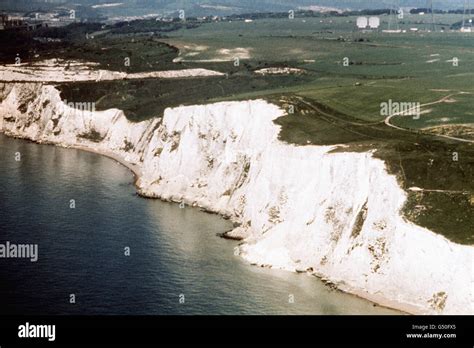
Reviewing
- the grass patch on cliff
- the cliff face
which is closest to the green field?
the grass patch on cliff

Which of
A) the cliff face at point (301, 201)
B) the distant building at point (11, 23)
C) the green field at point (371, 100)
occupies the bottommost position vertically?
the cliff face at point (301, 201)

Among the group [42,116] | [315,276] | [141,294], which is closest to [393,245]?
[315,276]

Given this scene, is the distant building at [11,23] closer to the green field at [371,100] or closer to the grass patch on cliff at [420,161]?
the green field at [371,100]

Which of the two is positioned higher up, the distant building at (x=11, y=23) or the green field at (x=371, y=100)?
the distant building at (x=11, y=23)

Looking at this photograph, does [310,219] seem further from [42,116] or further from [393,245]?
[42,116]

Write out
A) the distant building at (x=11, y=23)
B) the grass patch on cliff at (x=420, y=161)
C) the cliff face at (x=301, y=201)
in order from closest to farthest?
the cliff face at (x=301, y=201) → the grass patch on cliff at (x=420, y=161) → the distant building at (x=11, y=23)

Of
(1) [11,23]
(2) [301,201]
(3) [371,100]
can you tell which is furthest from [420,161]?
(1) [11,23]

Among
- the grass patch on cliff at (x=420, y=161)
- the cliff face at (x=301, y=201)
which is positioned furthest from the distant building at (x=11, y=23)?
the grass patch on cliff at (x=420, y=161)

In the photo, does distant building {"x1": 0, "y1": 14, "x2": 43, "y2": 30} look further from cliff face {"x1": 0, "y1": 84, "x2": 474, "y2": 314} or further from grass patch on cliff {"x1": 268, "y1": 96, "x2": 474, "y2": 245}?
grass patch on cliff {"x1": 268, "y1": 96, "x2": 474, "y2": 245}
